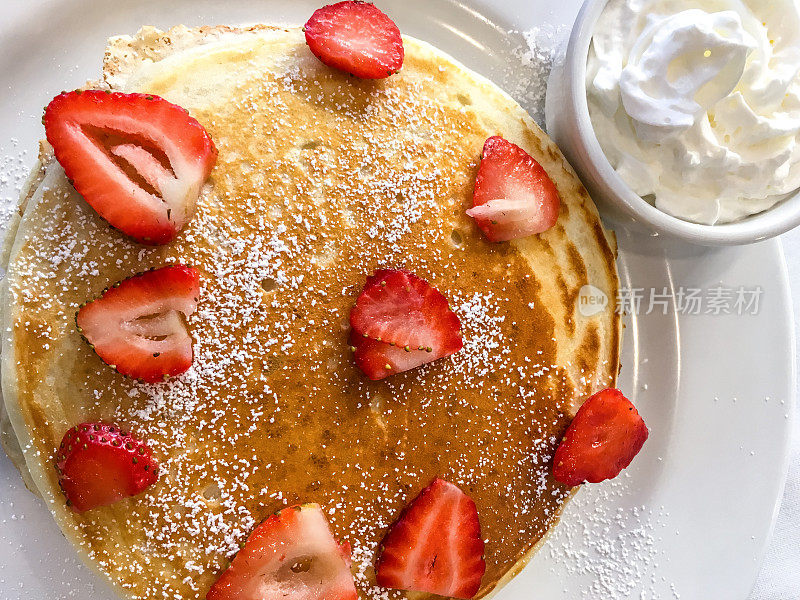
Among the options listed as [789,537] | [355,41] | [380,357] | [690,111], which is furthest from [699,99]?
[789,537]

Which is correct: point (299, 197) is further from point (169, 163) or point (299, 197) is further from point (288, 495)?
point (288, 495)

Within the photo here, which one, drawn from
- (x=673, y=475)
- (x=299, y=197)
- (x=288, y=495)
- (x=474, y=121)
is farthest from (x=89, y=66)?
(x=673, y=475)

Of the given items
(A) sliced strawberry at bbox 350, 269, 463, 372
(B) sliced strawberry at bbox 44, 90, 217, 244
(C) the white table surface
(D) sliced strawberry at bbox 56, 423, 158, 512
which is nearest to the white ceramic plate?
(C) the white table surface

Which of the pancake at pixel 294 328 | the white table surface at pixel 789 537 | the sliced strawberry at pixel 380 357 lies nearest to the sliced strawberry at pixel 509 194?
the pancake at pixel 294 328

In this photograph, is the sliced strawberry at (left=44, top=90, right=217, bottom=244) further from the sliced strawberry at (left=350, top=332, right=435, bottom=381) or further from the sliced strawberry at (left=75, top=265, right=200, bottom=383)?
the sliced strawberry at (left=350, top=332, right=435, bottom=381)

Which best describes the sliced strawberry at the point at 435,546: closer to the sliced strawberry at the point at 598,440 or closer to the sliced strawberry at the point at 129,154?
the sliced strawberry at the point at 598,440

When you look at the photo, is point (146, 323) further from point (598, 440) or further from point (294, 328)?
point (598, 440)
